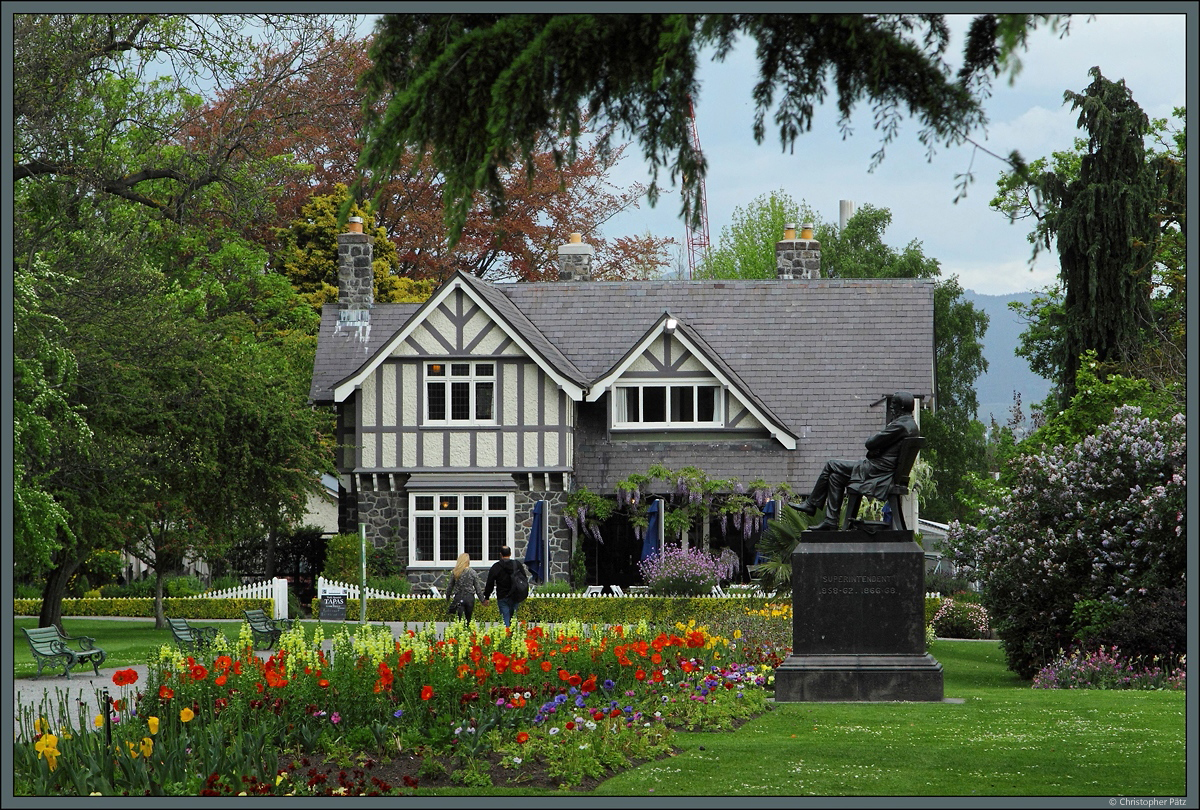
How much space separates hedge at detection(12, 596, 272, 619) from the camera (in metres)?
Answer: 29.5

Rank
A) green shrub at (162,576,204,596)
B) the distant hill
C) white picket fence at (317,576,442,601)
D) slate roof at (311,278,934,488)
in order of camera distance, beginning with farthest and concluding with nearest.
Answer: the distant hill, green shrub at (162,576,204,596), slate roof at (311,278,934,488), white picket fence at (317,576,442,601)

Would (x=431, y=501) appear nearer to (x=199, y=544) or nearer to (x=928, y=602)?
(x=199, y=544)

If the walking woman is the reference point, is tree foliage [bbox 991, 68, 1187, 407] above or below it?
above

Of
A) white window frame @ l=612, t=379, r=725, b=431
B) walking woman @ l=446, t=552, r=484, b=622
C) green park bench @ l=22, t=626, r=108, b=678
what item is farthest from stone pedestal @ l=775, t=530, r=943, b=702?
white window frame @ l=612, t=379, r=725, b=431

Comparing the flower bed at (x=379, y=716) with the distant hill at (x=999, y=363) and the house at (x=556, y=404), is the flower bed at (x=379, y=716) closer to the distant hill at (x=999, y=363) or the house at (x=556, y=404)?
the house at (x=556, y=404)

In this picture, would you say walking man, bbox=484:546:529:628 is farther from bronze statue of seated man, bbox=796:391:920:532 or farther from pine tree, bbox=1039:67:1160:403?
pine tree, bbox=1039:67:1160:403

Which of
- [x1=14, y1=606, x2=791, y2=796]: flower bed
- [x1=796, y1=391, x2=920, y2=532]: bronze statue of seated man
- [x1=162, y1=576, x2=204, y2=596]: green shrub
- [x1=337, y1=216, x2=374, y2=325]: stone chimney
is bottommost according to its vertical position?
[x1=162, y1=576, x2=204, y2=596]: green shrub

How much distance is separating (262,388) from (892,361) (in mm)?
15394

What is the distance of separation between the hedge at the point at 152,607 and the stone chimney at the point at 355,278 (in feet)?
26.7

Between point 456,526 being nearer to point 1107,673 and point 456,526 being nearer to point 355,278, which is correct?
point 355,278

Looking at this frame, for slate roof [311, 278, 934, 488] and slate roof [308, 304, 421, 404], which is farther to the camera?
slate roof [308, 304, 421, 404]

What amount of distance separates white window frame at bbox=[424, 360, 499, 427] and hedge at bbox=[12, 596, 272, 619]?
540 centimetres

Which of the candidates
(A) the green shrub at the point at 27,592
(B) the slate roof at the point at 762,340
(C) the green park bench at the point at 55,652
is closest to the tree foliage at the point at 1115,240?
(B) the slate roof at the point at 762,340

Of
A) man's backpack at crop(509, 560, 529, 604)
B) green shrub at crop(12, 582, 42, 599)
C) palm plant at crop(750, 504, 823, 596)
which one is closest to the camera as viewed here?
man's backpack at crop(509, 560, 529, 604)
